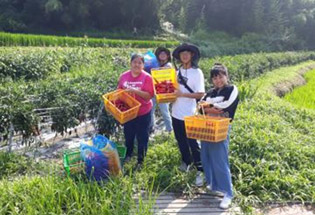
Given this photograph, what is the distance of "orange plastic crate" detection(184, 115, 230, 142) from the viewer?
3299mm

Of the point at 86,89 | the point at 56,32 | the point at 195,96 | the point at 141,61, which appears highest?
the point at 141,61

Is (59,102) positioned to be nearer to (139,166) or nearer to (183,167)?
(139,166)

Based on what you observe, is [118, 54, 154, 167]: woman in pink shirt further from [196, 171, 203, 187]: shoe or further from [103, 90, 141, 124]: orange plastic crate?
[196, 171, 203, 187]: shoe

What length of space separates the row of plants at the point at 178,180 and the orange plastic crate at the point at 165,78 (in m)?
0.89

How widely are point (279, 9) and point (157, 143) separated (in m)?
36.9

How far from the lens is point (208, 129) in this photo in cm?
335

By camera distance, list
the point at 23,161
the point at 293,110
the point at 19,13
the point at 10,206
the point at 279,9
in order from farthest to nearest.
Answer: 1. the point at 279,9
2. the point at 19,13
3. the point at 293,110
4. the point at 23,161
5. the point at 10,206

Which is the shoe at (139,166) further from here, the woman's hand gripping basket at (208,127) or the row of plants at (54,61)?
the row of plants at (54,61)

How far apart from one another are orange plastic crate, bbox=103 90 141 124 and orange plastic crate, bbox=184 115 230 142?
0.74 m

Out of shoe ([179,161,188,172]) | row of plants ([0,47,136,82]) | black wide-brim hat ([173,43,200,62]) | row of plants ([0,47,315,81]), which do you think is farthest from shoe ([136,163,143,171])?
row of plants ([0,47,136,82])

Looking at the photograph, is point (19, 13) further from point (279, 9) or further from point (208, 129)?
point (208, 129)

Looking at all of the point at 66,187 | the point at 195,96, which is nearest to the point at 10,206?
the point at 66,187

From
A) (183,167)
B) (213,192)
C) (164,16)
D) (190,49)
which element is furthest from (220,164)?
(164,16)

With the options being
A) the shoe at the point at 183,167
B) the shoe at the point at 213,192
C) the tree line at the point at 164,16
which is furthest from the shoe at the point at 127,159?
the tree line at the point at 164,16
